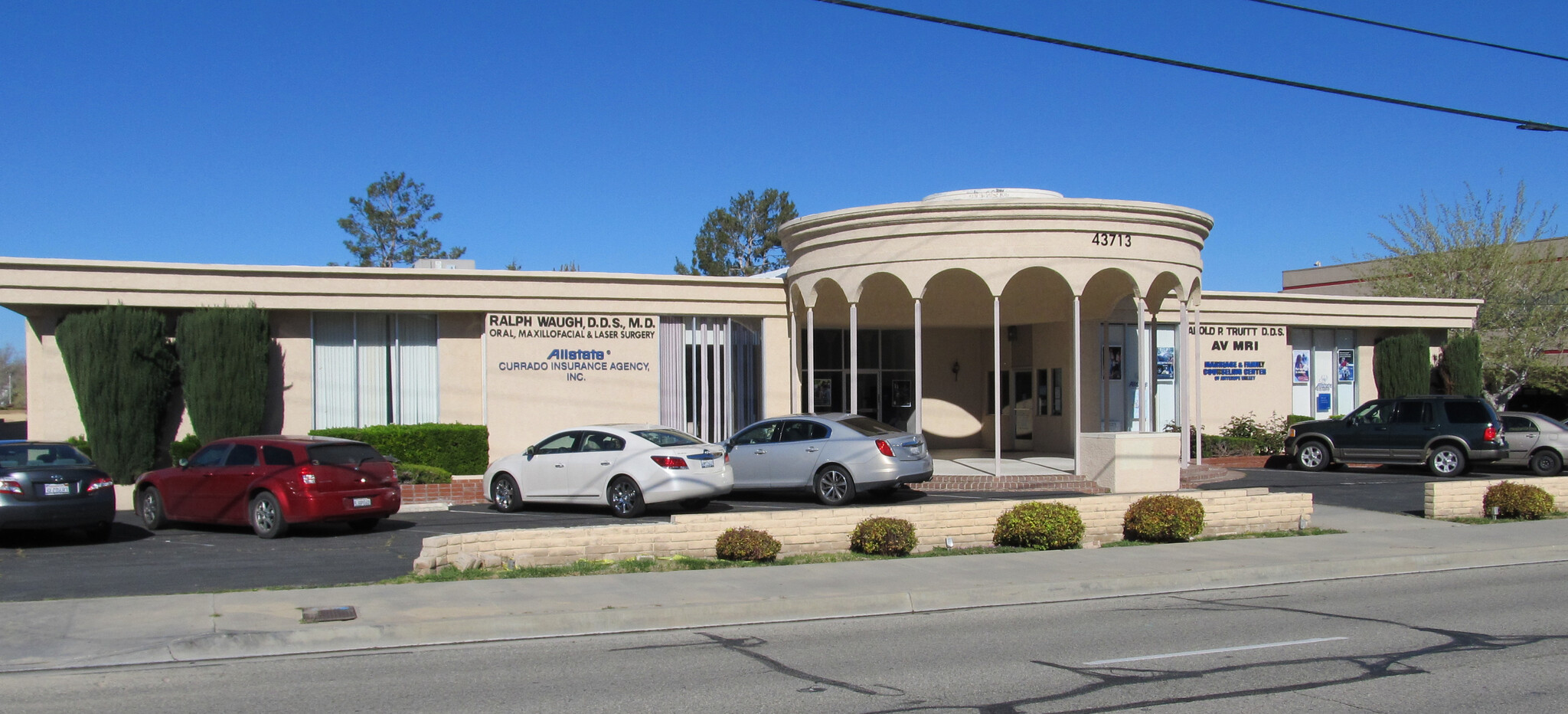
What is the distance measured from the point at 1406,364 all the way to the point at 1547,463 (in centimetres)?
741

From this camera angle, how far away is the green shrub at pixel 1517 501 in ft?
58.3

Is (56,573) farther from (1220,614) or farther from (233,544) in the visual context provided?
(1220,614)

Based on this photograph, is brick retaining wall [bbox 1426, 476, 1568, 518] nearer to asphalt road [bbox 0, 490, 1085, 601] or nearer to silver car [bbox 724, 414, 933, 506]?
silver car [bbox 724, 414, 933, 506]

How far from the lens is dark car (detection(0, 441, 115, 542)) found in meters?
14.2

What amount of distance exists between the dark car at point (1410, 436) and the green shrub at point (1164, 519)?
479 inches

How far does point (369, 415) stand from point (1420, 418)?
21482 millimetres

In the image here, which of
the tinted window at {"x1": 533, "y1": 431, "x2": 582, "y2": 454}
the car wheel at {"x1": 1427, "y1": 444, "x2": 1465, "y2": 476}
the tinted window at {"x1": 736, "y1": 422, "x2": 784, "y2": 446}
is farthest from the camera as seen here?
the car wheel at {"x1": 1427, "y1": 444, "x2": 1465, "y2": 476}

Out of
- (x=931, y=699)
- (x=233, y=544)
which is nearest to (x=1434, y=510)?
(x=931, y=699)

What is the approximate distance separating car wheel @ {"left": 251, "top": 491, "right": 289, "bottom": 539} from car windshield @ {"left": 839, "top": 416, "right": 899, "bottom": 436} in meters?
8.32

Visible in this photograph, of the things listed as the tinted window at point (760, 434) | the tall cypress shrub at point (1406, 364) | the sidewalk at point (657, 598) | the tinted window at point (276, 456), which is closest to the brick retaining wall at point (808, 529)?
the sidewalk at point (657, 598)

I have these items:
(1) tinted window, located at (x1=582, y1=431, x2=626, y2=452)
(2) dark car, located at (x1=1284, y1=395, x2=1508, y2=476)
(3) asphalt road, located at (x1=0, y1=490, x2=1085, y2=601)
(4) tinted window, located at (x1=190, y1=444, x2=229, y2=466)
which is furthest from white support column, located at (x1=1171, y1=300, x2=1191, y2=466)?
(4) tinted window, located at (x1=190, y1=444, x2=229, y2=466)

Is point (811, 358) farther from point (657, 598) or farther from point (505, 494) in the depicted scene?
point (657, 598)

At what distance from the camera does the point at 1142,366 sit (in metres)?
25.0

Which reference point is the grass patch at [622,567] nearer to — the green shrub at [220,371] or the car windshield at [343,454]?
the car windshield at [343,454]
